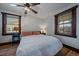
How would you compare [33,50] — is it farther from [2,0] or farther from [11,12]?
[11,12]

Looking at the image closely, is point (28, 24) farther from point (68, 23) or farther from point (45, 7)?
point (68, 23)

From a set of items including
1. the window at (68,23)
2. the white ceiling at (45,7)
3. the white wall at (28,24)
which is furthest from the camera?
the white wall at (28,24)

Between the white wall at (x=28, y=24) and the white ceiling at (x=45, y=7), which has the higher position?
the white ceiling at (x=45, y=7)

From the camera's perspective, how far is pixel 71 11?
86.0 inches

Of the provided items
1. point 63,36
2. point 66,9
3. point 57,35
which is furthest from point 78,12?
point 57,35

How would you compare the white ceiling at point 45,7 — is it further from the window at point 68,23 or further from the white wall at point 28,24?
the white wall at point 28,24

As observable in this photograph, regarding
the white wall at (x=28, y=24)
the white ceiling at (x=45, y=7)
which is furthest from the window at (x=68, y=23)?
the white wall at (x=28, y=24)

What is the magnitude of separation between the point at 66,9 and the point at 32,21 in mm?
1926

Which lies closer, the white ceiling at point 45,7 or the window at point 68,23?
the white ceiling at point 45,7

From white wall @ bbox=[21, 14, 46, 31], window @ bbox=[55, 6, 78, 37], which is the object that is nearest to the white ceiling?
window @ bbox=[55, 6, 78, 37]

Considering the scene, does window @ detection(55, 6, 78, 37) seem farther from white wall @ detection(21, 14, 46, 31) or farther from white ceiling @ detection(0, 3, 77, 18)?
white wall @ detection(21, 14, 46, 31)

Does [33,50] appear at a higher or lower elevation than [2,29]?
lower

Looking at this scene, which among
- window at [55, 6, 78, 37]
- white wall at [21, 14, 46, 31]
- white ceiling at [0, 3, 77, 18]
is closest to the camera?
white ceiling at [0, 3, 77, 18]

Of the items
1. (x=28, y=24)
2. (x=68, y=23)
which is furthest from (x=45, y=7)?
(x=28, y=24)
